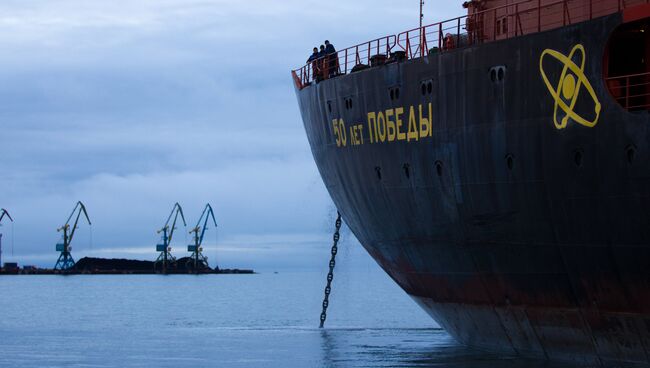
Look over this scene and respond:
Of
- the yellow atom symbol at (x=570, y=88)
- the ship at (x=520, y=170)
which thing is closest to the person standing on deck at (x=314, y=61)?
the ship at (x=520, y=170)

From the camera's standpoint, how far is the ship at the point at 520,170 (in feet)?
65.7

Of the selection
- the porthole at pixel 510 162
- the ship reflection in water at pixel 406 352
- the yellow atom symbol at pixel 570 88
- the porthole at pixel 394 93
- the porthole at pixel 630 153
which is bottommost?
the ship reflection in water at pixel 406 352

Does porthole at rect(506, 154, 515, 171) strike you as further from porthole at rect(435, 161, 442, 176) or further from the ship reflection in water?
the ship reflection in water

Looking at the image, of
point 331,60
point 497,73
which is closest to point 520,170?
point 497,73

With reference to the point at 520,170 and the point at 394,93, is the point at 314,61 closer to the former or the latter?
the point at 394,93

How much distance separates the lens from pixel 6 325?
5044cm

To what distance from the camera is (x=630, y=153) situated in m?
19.4

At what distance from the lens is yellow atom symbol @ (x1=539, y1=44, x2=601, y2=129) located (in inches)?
794

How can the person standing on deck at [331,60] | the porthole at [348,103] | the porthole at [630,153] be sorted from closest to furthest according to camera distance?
the porthole at [630,153] → the porthole at [348,103] → the person standing on deck at [331,60]

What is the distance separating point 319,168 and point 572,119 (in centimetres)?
1272

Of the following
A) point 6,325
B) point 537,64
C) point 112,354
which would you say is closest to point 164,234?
point 6,325

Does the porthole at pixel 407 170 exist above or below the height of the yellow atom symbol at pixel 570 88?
below

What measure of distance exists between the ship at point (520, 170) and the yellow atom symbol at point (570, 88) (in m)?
0.03

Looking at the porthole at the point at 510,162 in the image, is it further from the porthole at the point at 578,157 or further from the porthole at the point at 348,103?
the porthole at the point at 348,103
